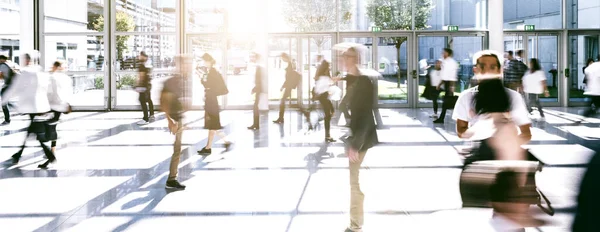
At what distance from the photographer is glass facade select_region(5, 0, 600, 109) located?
60.1 feet

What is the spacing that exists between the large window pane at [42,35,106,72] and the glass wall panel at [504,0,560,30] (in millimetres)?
13678

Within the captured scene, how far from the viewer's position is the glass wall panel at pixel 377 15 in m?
18.5

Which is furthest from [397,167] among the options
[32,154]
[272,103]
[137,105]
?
[137,105]

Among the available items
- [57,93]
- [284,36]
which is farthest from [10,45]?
[57,93]

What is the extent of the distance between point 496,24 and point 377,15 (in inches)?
155

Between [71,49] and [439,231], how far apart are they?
17756mm

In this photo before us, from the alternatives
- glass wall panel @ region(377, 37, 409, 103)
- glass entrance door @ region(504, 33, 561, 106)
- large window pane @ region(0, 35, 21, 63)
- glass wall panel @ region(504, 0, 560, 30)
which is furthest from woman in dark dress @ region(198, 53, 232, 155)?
glass wall panel @ region(504, 0, 560, 30)

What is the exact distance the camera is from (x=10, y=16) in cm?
1825

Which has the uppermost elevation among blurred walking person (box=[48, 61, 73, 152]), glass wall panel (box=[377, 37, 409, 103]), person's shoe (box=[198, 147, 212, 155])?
glass wall panel (box=[377, 37, 409, 103])

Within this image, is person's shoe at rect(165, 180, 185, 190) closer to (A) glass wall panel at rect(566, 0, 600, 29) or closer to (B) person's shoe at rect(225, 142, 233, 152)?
(B) person's shoe at rect(225, 142, 233, 152)

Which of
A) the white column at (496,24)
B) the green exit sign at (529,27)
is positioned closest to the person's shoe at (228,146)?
the white column at (496,24)

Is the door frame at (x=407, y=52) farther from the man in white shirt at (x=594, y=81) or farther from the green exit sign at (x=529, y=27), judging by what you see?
the man in white shirt at (x=594, y=81)

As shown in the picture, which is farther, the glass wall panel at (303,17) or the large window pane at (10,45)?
the glass wall panel at (303,17)

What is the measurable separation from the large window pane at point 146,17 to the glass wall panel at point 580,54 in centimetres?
1353
